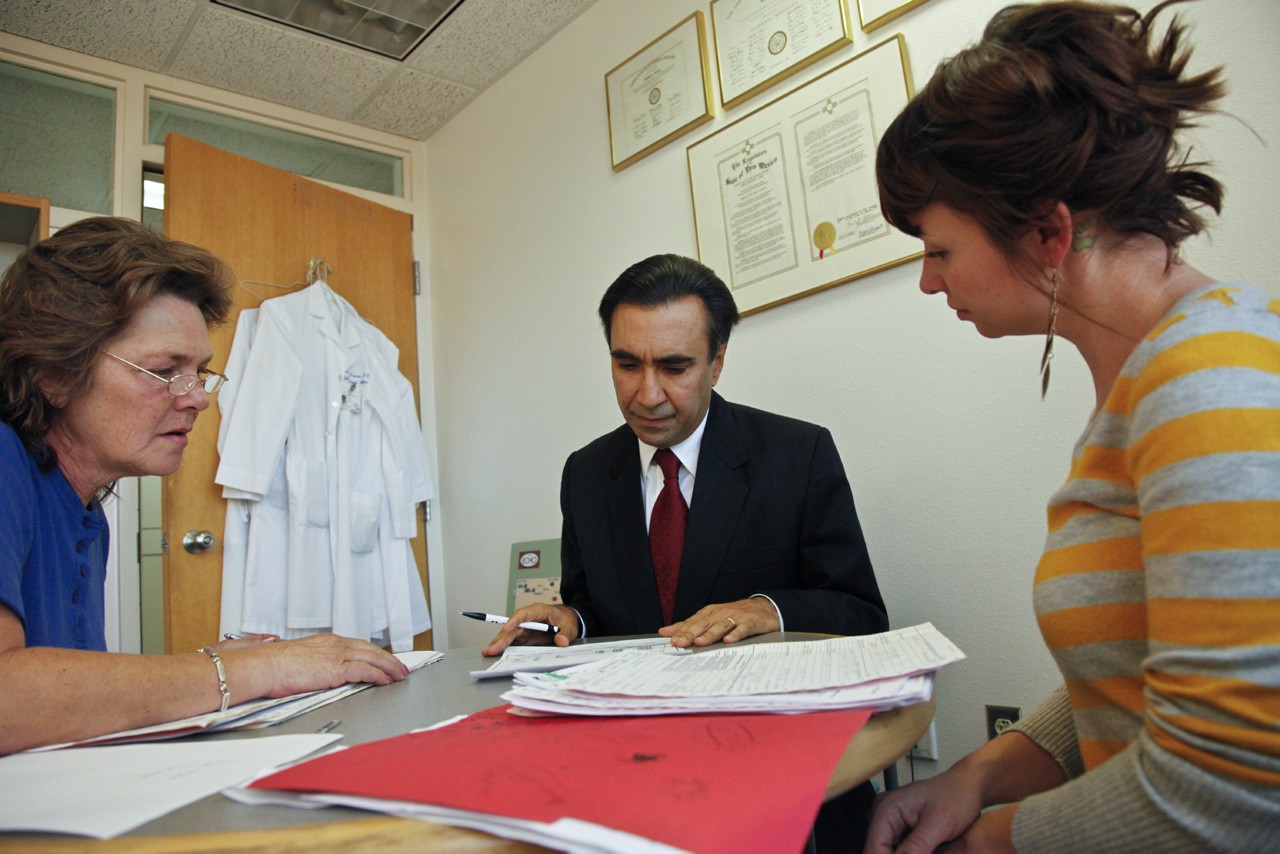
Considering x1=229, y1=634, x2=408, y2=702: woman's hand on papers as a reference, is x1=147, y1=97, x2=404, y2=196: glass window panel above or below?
above

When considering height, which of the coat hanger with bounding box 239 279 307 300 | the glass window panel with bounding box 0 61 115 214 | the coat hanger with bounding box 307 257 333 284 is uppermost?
the glass window panel with bounding box 0 61 115 214

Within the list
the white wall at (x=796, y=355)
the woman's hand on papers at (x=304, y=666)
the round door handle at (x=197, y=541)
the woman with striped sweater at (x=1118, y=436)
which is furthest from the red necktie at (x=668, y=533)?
the round door handle at (x=197, y=541)

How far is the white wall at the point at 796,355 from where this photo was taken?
1.48m

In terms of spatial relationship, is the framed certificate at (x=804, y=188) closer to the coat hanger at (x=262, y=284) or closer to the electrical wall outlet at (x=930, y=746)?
the electrical wall outlet at (x=930, y=746)

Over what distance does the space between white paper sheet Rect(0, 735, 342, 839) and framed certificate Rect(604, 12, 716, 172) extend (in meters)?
1.95

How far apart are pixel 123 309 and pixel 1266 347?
1.32 metres

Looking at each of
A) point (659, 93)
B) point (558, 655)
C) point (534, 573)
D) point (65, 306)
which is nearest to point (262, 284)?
point (534, 573)

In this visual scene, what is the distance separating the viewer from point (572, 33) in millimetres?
2686

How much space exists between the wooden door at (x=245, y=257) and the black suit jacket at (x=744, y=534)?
145 centimetres

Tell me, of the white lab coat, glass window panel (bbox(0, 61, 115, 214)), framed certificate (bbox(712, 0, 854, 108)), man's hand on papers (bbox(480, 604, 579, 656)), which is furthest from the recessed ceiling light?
man's hand on papers (bbox(480, 604, 579, 656))

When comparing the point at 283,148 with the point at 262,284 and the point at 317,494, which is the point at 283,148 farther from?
the point at 317,494

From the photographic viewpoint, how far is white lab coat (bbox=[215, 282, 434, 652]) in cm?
246

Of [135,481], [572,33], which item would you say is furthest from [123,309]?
[572,33]

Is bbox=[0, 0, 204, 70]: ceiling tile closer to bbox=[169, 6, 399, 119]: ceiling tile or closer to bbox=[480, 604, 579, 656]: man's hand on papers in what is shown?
bbox=[169, 6, 399, 119]: ceiling tile
